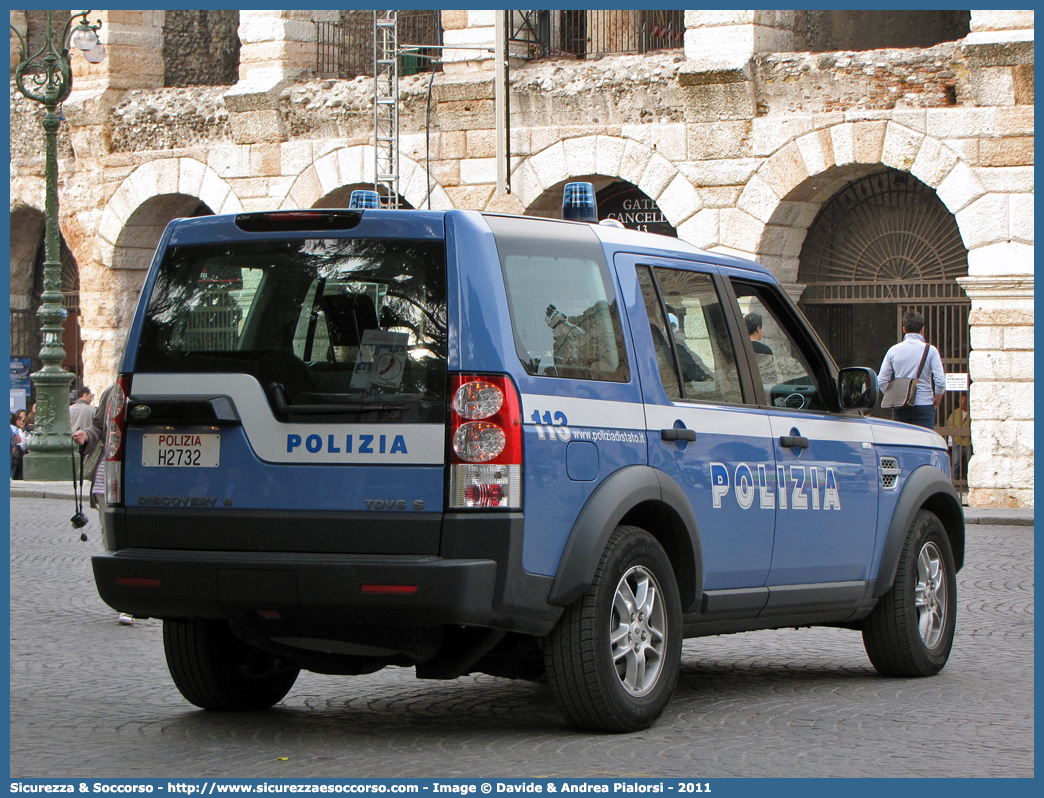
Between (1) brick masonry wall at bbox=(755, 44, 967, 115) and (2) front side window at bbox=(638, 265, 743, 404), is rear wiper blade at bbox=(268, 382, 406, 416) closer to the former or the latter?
(2) front side window at bbox=(638, 265, 743, 404)

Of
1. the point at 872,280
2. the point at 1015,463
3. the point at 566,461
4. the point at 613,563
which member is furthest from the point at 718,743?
the point at 872,280

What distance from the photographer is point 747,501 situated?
6.84 m

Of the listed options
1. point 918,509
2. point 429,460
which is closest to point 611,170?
point 918,509

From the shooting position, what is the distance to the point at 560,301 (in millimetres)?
6105

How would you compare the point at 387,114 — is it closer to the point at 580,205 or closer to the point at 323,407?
the point at 580,205

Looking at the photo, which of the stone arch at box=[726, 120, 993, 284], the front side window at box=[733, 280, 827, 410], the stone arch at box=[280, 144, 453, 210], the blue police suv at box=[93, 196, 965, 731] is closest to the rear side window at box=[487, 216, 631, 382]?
the blue police suv at box=[93, 196, 965, 731]

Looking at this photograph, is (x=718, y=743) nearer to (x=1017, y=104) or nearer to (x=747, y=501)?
(x=747, y=501)

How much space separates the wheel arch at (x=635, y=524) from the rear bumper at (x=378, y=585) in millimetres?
125

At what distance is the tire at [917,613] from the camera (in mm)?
7684

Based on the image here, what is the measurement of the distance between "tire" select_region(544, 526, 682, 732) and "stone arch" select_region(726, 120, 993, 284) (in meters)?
12.8

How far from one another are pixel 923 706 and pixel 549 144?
1441cm

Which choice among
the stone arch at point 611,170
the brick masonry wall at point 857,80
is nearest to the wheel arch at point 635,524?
the brick masonry wall at point 857,80

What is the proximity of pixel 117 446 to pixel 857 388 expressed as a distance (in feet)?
10.7

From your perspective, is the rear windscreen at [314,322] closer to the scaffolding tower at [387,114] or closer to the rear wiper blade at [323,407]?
the rear wiper blade at [323,407]
